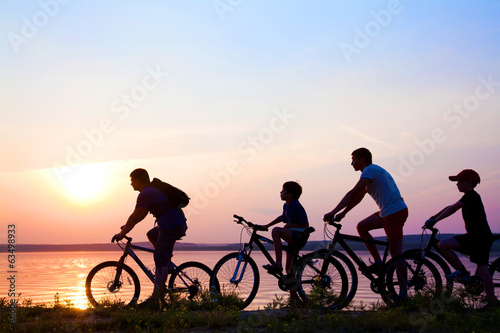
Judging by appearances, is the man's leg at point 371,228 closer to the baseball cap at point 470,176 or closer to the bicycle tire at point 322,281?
the bicycle tire at point 322,281

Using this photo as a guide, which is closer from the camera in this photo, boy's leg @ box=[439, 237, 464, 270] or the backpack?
boy's leg @ box=[439, 237, 464, 270]

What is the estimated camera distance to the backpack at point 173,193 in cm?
846

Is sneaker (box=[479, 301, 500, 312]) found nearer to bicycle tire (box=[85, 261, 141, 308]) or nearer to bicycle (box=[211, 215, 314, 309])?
bicycle (box=[211, 215, 314, 309])

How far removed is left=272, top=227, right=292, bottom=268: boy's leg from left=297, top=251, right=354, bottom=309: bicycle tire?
34 centimetres

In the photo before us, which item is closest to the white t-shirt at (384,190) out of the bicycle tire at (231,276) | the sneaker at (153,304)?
the bicycle tire at (231,276)

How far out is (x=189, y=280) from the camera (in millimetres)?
8773

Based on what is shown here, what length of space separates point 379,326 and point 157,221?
3.97 m

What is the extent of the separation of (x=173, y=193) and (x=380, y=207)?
3407mm

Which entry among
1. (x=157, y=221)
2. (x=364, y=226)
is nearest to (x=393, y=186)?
(x=364, y=226)

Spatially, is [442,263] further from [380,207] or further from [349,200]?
[349,200]

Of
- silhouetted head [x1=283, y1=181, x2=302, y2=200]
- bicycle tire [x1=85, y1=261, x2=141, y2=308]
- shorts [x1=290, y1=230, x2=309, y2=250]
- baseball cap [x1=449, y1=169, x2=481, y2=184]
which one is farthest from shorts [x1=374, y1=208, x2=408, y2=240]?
bicycle tire [x1=85, y1=261, x2=141, y2=308]

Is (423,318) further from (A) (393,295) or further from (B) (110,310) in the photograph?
(B) (110,310)

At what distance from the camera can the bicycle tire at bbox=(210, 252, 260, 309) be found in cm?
841

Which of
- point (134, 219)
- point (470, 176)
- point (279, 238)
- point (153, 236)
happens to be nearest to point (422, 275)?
point (470, 176)
